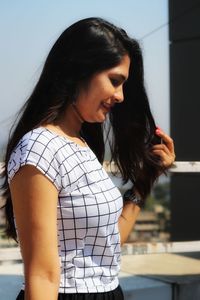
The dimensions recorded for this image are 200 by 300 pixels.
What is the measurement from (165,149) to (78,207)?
2.59 feet

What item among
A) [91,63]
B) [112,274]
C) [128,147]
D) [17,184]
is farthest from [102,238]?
[128,147]

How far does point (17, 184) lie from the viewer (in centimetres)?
156

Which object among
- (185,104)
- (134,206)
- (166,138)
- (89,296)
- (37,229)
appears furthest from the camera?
(185,104)

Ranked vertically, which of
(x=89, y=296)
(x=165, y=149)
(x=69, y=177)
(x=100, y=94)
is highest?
(x=100, y=94)

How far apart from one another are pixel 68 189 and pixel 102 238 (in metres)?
0.18

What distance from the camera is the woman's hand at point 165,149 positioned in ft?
7.57

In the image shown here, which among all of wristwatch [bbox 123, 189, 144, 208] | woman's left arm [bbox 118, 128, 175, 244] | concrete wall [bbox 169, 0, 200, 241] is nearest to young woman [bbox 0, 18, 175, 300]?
woman's left arm [bbox 118, 128, 175, 244]

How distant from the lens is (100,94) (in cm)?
172

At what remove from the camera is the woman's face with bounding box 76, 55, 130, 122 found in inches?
67.5

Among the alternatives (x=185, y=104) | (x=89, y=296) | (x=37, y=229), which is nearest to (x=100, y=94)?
(x=37, y=229)

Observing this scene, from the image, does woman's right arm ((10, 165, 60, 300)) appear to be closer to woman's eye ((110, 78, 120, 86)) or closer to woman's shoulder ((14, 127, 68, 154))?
woman's shoulder ((14, 127, 68, 154))

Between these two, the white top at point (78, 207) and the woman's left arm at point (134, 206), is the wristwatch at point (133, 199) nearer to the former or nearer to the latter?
the woman's left arm at point (134, 206)

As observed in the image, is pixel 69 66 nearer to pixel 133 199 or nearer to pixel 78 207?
pixel 78 207

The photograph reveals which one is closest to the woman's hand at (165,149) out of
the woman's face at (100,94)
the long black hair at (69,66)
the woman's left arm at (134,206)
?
the woman's left arm at (134,206)
